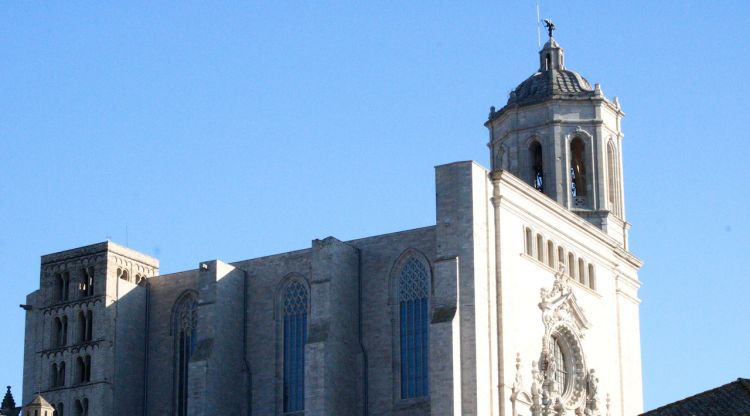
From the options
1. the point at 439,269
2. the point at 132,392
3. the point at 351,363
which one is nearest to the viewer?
the point at 439,269

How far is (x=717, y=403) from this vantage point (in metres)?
43.6

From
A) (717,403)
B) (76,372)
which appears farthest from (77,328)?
(717,403)

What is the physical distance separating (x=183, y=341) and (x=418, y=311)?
11.3m

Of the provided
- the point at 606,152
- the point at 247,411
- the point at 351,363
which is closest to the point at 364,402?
the point at 351,363

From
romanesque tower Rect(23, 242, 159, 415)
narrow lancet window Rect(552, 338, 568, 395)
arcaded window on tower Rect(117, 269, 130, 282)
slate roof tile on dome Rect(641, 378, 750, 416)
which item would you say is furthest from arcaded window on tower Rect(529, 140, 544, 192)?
slate roof tile on dome Rect(641, 378, 750, 416)

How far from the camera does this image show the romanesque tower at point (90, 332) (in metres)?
64.4

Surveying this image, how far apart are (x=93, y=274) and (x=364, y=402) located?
13.7 m

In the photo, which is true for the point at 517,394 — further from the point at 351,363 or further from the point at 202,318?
the point at 202,318

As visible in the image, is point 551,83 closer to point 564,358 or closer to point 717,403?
point 564,358

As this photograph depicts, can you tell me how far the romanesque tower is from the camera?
6438 centimetres

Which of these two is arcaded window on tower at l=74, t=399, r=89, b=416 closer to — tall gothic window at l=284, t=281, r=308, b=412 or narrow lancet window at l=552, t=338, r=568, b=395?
tall gothic window at l=284, t=281, r=308, b=412

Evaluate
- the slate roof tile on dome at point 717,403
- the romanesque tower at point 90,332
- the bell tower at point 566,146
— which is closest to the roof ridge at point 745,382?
the slate roof tile on dome at point 717,403

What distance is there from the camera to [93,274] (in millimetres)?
65812

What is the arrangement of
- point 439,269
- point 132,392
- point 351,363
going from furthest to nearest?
1. point 132,392
2. point 351,363
3. point 439,269
